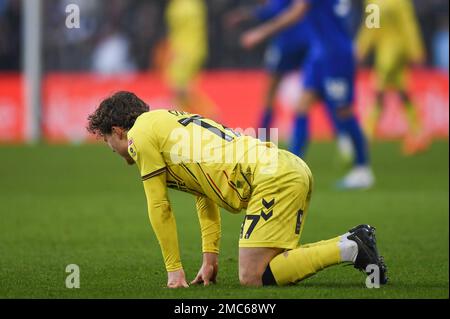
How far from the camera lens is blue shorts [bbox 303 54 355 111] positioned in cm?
1238

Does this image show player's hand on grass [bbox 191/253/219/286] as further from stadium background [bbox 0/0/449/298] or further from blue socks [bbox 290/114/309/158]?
blue socks [bbox 290/114/309/158]

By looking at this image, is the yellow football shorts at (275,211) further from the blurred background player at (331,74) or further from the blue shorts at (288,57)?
the blue shorts at (288,57)

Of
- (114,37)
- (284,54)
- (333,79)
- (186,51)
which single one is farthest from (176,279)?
(114,37)

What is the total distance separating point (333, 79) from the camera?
12.4 metres

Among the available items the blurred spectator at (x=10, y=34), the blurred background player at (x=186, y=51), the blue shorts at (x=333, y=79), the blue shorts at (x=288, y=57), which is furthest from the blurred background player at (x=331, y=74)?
the blurred spectator at (x=10, y=34)

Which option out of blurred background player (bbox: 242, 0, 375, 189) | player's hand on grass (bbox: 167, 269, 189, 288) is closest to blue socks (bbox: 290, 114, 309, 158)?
blurred background player (bbox: 242, 0, 375, 189)

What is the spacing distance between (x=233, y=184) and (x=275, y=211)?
11.4 inches

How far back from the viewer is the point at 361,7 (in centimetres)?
2064

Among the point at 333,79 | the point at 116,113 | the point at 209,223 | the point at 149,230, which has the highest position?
the point at 333,79

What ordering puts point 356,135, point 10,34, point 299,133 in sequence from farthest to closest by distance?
point 10,34
point 299,133
point 356,135

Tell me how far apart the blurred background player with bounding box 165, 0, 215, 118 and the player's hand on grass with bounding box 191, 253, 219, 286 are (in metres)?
14.0

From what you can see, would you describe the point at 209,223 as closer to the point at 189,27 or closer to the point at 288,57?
the point at 288,57

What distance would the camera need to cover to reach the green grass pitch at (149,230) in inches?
242
